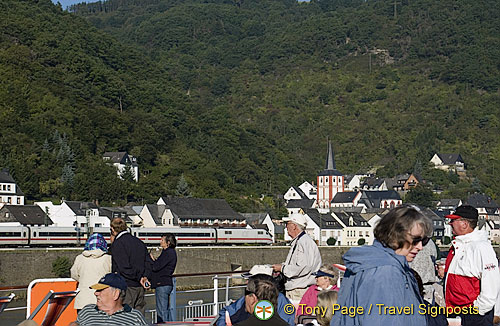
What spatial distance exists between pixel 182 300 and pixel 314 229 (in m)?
47.1

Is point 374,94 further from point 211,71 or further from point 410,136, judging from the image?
point 211,71

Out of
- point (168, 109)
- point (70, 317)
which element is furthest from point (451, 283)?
point (168, 109)

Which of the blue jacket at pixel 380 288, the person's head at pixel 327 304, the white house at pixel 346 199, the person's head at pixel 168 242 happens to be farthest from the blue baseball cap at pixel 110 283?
the white house at pixel 346 199

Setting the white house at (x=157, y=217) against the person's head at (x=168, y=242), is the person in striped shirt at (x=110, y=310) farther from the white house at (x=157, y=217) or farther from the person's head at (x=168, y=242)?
the white house at (x=157, y=217)

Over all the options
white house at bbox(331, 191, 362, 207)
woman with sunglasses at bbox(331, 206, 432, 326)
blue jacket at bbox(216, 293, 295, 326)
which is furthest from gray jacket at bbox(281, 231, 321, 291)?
white house at bbox(331, 191, 362, 207)

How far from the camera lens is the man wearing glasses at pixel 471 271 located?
5160 mm

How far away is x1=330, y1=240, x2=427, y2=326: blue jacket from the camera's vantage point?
3551 mm

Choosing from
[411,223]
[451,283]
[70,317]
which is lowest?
[70,317]

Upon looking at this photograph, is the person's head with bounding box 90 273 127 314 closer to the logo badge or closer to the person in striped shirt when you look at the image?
the person in striped shirt

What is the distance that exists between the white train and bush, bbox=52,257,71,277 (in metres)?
6.25

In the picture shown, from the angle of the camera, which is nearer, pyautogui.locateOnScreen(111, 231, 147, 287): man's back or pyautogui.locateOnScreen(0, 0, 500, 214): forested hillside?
pyautogui.locateOnScreen(111, 231, 147, 287): man's back

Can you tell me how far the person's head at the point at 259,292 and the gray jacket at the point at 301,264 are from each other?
2.02m

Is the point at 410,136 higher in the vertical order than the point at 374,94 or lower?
lower

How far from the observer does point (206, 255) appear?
46781 millimetres
